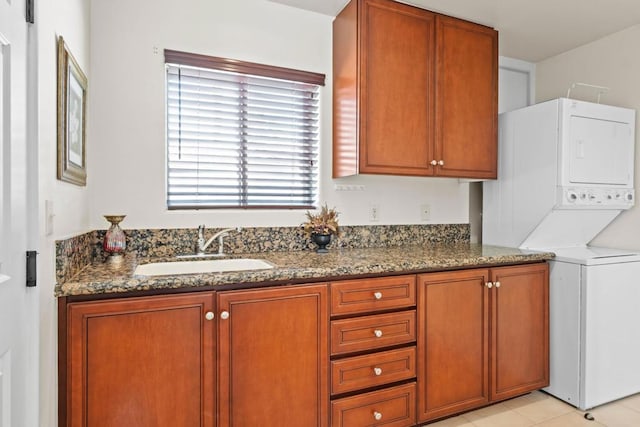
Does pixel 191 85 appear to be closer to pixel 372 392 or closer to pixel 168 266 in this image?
pixel 168 266

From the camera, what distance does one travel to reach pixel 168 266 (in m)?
1.90

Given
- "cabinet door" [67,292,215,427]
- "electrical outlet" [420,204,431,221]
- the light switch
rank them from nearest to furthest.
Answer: the light switch → "cabinet door" [67,292,215,427] → "electrical outlet" [420,204,431,221]

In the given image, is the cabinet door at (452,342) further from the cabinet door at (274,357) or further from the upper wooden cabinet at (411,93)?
the upper wooden cabinet at (411,93)

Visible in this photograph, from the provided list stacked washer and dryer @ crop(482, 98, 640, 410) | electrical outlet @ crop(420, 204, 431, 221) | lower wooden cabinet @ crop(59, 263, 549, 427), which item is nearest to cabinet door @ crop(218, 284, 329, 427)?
lower wooden cabinet @ crop(59, 263, 549, 427)

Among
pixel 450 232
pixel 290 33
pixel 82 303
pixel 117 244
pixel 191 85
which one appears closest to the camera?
pixel 82 303

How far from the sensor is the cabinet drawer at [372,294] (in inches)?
68.3

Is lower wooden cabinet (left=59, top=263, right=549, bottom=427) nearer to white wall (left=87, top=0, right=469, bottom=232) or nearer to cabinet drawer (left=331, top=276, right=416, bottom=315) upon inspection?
cabinet drawer (left=331, top=276, right=416, bottom=315)

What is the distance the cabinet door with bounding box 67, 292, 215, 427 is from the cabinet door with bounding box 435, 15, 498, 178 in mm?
1737

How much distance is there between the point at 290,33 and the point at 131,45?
920mm

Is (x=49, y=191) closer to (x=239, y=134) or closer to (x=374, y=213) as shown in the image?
(x=239, y=134)

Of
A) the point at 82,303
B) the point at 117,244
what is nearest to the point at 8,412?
the point at 82,303

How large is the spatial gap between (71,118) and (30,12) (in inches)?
20.1

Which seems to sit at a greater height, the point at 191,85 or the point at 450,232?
the point at 191,85

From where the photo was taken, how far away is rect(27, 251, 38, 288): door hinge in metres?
1.08
